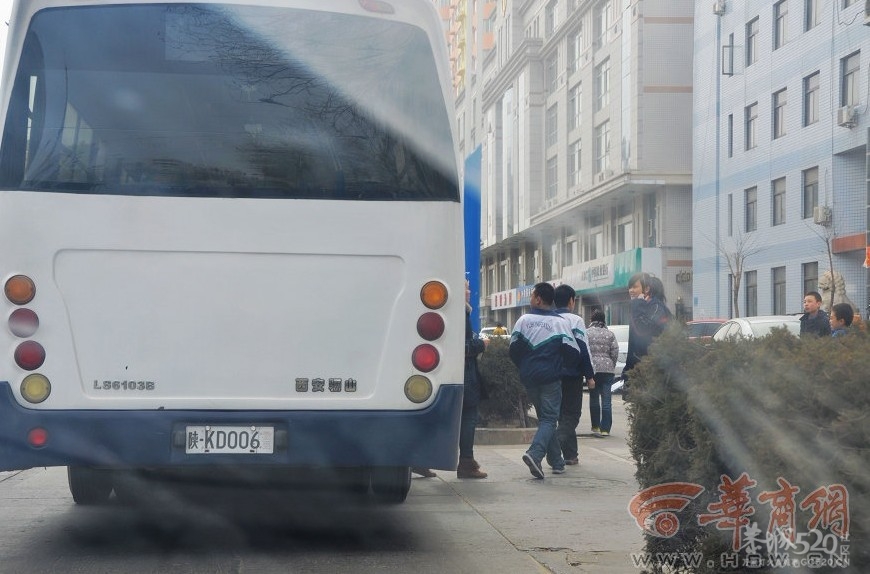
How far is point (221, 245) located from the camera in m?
5.84

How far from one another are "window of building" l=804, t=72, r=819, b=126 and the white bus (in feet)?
99.3

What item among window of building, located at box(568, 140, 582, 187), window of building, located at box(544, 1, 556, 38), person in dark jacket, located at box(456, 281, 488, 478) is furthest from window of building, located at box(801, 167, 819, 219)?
person in dark jacket, located at box(456, 281, 488, 478)

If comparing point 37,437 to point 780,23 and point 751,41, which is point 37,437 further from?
point 751,41

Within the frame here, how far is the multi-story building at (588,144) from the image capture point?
4509 cm

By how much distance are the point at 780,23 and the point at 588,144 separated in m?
15.9

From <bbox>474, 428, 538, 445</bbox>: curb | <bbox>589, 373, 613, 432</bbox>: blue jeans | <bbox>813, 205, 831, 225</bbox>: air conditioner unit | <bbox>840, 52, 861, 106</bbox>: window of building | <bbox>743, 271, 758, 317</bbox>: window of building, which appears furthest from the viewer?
<bbox>743, 271, 758, 317</bbox>: window of building

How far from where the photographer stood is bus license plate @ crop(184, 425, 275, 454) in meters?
5.74

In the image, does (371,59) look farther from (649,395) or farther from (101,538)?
(101,538)

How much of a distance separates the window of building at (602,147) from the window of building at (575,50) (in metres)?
4.47

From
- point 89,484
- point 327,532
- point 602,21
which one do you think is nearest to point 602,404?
point 327,532

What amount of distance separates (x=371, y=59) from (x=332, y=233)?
A: 0.98 m

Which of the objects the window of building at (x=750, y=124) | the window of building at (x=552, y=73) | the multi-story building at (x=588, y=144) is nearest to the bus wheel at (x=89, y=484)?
the multi-story building at (x=588, y=144)

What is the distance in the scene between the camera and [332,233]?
5.92m

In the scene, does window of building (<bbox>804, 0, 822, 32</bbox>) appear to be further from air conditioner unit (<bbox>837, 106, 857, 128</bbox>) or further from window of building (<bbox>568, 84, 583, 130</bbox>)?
window of building (<bbox>568, 84, 583, 130</bbox>)
